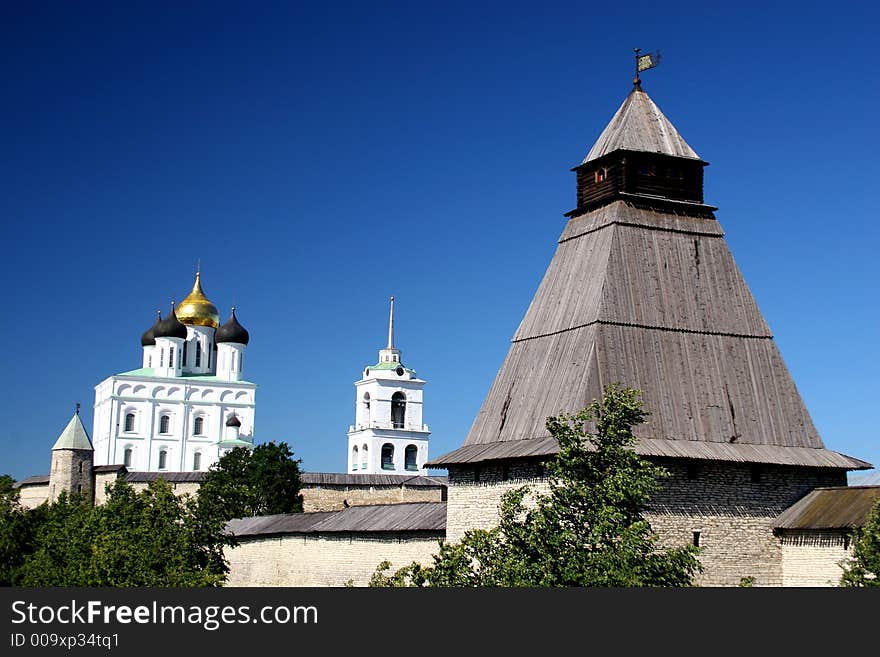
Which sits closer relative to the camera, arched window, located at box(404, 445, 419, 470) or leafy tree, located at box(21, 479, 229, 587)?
leafy tree, located at box(21, 479, 229, 587)

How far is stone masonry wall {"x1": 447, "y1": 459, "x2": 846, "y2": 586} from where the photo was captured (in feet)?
77.1

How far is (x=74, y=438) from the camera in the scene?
6391cm

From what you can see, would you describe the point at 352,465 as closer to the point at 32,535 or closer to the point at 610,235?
the point at 32,535

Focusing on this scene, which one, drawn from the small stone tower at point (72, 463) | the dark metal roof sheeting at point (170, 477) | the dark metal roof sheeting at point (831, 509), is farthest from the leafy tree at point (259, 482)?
the dark metal roof sheeting at point (831, 509)

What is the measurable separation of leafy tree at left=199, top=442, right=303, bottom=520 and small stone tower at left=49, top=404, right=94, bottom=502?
982cm

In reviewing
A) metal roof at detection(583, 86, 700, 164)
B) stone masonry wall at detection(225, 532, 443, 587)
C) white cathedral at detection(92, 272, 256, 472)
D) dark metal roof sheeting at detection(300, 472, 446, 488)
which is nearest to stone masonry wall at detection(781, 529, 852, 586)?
stone masonry wall at detection(225, 532, 443, 587)

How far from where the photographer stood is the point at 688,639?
36.4 ft

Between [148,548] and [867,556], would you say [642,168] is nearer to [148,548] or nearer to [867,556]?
A: [867,556]

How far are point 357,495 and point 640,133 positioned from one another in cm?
3427

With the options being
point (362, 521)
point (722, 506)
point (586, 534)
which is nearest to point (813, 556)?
point (722, 506)

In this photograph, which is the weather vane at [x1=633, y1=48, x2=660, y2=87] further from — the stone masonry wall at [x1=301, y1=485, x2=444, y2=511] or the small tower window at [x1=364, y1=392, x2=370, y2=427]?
the small tower window at [x1=364, y1=392, x2=370, y2=427]

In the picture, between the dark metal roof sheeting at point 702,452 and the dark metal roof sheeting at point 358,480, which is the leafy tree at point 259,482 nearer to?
the dark metal roof sheeting at point 358,480

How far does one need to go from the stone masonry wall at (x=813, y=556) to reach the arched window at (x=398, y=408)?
66499 millimetres

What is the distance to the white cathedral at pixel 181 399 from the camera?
8338 centimetres
